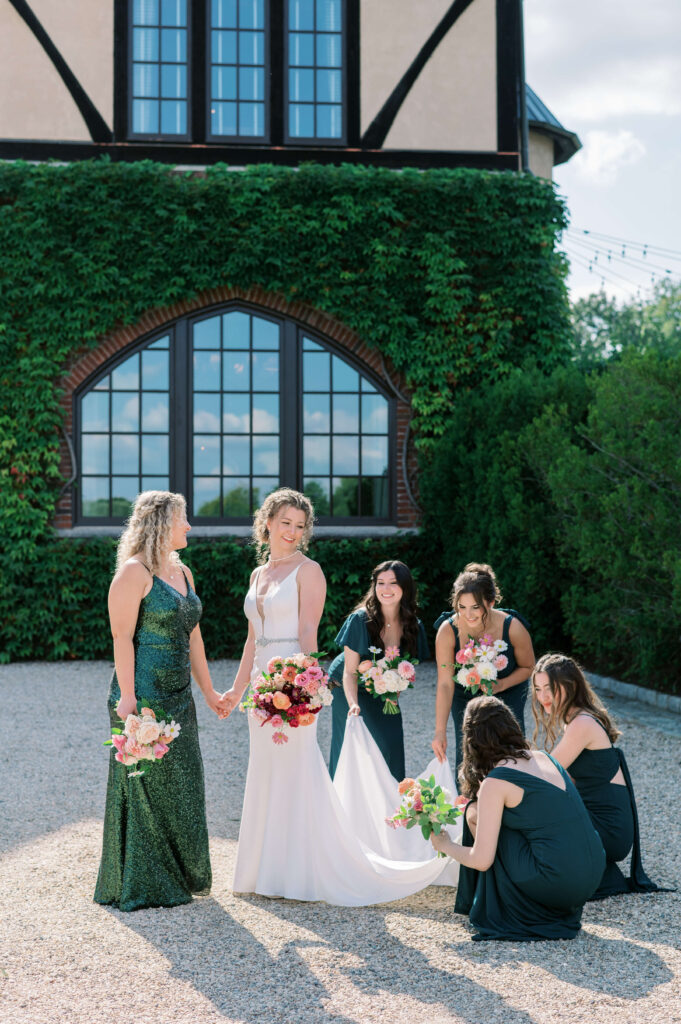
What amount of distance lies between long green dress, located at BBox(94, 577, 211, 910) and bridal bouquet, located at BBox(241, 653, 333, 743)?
0.34 m

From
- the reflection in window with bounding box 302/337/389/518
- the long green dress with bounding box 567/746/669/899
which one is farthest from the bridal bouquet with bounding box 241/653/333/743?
the reflection in window with bounding box 302/337/389/518

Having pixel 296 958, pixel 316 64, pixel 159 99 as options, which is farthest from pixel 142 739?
pixel 316 64

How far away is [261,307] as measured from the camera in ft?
37.2

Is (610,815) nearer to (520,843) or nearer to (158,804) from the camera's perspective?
(520,843)

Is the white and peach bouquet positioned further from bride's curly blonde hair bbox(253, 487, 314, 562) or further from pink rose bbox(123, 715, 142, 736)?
pink rose bbox(123, 715, 142, 736)

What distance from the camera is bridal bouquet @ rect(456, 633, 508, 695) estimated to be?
14.9ft

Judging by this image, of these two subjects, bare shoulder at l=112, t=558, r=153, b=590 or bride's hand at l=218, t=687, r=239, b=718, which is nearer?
bare shoulder at l=112, t=558, r=153, b=590

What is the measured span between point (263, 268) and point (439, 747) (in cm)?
743

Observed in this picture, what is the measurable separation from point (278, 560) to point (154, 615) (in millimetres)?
652

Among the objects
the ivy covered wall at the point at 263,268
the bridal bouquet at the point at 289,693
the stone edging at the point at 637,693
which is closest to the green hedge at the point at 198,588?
the ivy covered wall at the point at 263,268

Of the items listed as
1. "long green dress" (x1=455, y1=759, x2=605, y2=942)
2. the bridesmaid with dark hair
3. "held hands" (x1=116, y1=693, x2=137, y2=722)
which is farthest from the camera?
the bridesmaid with dark hair

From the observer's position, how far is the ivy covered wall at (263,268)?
10.8 meters

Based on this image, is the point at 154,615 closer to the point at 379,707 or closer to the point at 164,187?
the point at 379,707

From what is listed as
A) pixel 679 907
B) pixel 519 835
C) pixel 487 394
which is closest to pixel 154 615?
pixel 519 835
